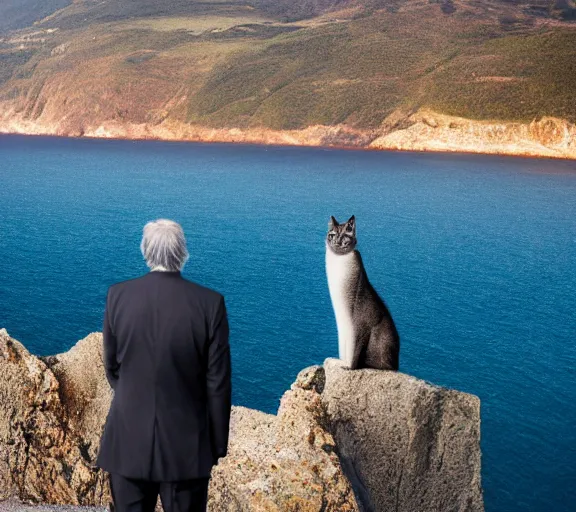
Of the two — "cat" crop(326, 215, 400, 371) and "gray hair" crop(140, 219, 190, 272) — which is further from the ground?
"gray hair" crop(140, 219, 190, 272)

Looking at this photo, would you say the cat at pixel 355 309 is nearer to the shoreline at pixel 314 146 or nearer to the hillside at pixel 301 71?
the shoreline at pixel 314 146

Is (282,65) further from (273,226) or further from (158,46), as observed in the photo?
(273,226)

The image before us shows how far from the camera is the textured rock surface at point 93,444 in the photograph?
6051mm

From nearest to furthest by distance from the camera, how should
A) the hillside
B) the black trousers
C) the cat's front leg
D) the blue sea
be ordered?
1. the black trousers
2. the cat's front leg
3. the blue sea
4. the hillside

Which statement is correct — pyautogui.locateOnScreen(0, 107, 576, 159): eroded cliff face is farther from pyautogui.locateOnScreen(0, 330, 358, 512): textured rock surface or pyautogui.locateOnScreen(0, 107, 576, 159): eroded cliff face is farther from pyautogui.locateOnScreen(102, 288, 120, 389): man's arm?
pyautogui.locateOnScreen(102, 288, 120, 389): man's arm

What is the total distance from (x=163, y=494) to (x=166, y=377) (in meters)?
0.61

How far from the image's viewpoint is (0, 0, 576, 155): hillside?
250ft

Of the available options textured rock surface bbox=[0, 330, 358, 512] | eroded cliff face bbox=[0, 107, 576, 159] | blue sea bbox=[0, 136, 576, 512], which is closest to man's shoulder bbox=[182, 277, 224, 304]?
textured rock surface bbox=[0, 330, 358, 512]

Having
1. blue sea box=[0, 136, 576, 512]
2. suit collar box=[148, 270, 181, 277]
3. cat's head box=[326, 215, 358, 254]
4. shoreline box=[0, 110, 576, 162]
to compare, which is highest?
shoreline box=[0, 110, 576, 162]

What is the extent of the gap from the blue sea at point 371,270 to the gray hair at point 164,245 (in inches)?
395

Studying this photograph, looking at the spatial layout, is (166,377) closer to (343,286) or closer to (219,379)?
(219,379)

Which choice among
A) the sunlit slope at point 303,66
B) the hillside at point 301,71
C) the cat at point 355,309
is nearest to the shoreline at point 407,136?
the hillside at point 301,71

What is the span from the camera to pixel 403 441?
645cm

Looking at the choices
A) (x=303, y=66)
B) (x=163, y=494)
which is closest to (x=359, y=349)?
(x=163, y=494)
